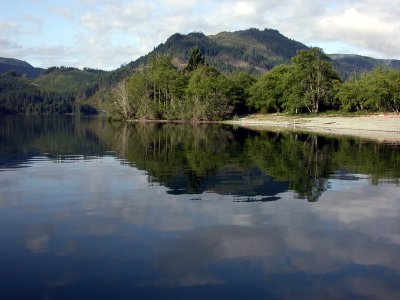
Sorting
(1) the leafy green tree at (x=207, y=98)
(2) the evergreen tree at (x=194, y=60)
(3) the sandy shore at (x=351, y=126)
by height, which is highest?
(2) the evergreen tree at (x=194, y=60)

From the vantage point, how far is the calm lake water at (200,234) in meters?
11.5

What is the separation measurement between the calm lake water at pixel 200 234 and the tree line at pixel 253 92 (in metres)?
98.0

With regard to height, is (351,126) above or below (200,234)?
above

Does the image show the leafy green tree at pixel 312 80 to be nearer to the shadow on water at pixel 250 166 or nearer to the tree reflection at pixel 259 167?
the tree reflection at pixel 259 167

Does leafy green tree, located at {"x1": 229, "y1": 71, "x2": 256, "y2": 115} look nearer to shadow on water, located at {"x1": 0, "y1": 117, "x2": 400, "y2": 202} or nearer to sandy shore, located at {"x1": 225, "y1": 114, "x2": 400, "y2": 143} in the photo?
sandy shore, located at {"x1": 225, "y1": 114, "x2": 400, "y2": 143}

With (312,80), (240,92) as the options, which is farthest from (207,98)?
(312,80)

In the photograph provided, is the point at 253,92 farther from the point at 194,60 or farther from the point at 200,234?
the point at 200,234

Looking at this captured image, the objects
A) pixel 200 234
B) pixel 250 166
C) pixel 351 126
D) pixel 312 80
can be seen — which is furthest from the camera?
pixel 312 80

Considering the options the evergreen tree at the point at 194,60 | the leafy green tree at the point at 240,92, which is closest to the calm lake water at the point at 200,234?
the leafy green tree at the point at 240,92

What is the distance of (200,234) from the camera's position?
15.9 metres

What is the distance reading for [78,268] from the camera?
12633 millimetres

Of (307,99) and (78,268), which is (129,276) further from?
(307,99)

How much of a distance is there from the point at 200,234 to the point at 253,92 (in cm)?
13329

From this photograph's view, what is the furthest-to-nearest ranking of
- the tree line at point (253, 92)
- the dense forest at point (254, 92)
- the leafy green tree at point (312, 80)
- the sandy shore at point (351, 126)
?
the leafy green tree at point (312, 80) → the dense forest at point (254, 92) → the tree line at point (253, 92) → the sandy shore at point (351, 126)
